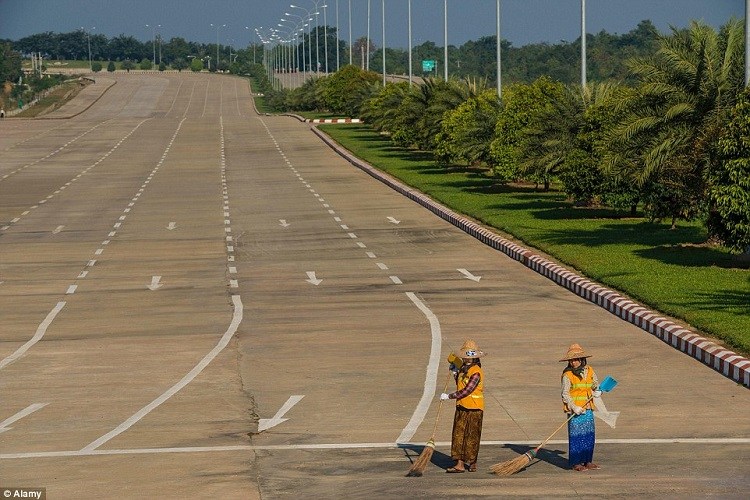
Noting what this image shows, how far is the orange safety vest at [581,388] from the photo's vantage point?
13.4 meters

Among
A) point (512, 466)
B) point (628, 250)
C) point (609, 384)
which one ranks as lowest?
point (628, 250)

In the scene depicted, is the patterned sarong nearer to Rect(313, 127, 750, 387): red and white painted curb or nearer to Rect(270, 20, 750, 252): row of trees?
Rect(313, 127, 750, 387): red and white painted curb

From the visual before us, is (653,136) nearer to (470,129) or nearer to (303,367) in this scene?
(303,367)

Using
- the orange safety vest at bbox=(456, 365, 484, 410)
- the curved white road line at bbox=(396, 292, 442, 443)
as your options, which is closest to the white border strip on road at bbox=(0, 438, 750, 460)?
the curved white road line at bbox=(396, 292, 442, 443)

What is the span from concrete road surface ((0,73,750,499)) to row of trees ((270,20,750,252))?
3561 millimetres

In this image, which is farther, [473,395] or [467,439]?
[473,395]

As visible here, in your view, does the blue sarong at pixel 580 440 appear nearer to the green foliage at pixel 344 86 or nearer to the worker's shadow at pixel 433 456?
the worker's shadow at pixel 433 456

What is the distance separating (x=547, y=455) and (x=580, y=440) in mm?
1068

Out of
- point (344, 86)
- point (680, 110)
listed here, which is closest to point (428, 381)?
point (680, 110)

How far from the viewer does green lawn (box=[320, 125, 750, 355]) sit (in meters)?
23.4

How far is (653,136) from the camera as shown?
31.6m

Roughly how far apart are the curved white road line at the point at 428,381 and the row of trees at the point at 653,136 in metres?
6.54

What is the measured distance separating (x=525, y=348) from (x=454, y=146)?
3592 cm

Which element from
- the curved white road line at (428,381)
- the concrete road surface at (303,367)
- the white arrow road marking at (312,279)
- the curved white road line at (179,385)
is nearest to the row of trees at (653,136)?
the concrete road surface at (303,367)
